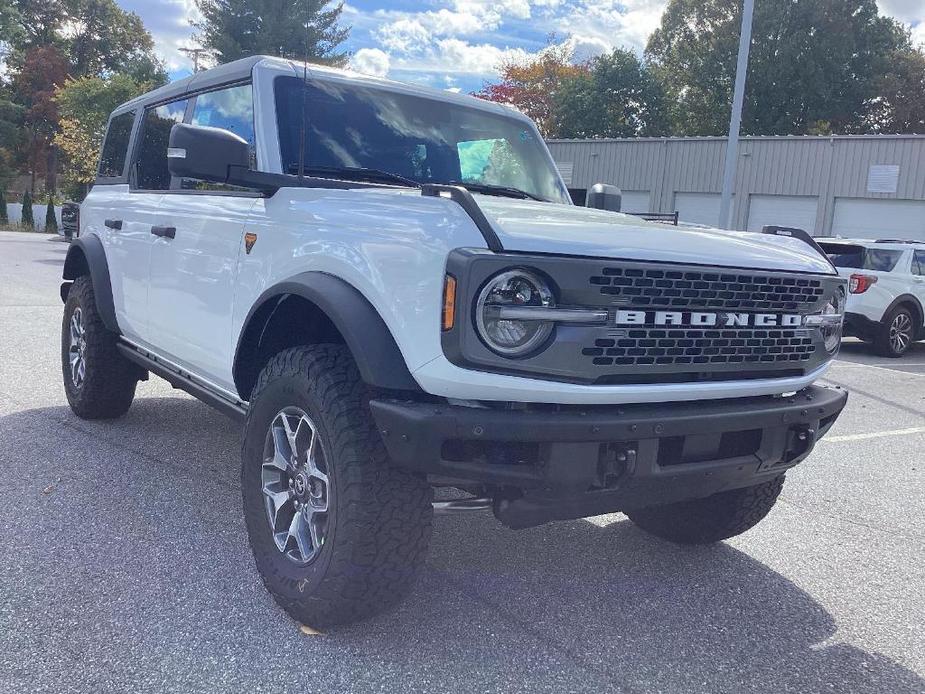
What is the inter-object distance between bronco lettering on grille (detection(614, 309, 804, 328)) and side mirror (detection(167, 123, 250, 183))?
1.56 metres

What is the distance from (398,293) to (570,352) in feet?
1.81

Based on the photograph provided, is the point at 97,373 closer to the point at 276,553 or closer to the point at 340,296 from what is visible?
the point at 276,553

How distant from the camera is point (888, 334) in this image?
11.9m

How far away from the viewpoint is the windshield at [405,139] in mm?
3721

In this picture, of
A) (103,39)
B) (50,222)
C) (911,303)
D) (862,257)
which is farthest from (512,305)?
(103,39)

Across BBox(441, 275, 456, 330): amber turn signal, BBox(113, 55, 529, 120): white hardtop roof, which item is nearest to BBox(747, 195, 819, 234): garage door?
BBox(113, 55, 529, 120): white hardtop roof

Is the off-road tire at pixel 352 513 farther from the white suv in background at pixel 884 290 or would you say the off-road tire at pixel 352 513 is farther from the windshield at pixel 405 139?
the white suv in background at pixel 884 290

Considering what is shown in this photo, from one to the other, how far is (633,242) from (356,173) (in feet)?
4.71

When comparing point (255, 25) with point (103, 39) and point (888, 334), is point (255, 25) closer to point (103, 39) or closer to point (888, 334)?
point (103, 39)

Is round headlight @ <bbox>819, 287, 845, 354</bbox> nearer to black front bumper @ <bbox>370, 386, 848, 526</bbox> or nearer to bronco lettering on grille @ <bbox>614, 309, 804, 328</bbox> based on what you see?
bronco lettering on grille @ <bbox>614, 309, 804, 328</bbox>

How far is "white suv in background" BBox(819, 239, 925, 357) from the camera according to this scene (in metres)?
11.9

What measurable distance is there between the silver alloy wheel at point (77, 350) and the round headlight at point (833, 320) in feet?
14.1

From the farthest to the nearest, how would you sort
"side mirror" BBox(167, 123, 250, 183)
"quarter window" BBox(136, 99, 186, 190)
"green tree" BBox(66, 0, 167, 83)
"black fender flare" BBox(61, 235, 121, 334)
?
"green tree" BBox(66, 0, 167, 83) < "black fender flare" BBox(61, 235, 121, 334) < "quarter window" BBox(136, 99, 186, 190) < "side mirror" BBox(167, 123, 250, 183)

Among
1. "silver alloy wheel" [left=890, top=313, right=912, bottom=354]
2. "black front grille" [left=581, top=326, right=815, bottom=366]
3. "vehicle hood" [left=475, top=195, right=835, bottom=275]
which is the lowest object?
"silver alloy wheel" [left=890, top=313, right=912, bottom=354]
